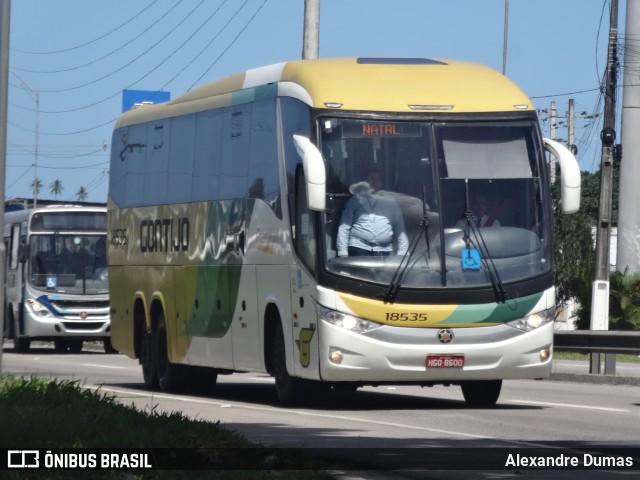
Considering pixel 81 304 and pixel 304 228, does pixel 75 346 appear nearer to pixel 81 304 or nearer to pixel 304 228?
pixel 81 304

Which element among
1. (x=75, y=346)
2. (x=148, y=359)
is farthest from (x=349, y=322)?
(x=75, y=346)

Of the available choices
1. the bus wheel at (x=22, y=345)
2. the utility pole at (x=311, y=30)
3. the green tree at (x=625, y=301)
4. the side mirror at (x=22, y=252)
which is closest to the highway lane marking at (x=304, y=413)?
the utility pole at (x=311, y=30)

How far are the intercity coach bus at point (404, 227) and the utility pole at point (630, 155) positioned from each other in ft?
46.7

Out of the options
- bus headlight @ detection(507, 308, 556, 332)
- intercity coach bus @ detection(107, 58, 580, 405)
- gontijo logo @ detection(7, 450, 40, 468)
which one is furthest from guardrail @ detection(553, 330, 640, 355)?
gontijo logo @ detection(7, 450, 40, 468)

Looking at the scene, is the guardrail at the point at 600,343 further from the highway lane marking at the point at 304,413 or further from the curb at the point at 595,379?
the highway lane marking at the point at 304,413

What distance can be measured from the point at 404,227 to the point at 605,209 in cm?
1270

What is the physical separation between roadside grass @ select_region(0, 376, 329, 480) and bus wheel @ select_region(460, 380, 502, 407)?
580 cm

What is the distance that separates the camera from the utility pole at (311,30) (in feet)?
93.0

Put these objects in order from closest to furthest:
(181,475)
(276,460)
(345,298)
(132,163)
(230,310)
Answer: (181,475) → (276,460) → (345,298) → (230,310) → (132,163)

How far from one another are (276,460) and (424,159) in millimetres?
6649

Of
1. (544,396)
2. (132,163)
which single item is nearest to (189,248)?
(132,163)

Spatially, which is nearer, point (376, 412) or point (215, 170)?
point (376, 412)

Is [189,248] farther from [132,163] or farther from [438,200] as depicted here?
[438,200]

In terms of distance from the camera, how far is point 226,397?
20156 millimetres
